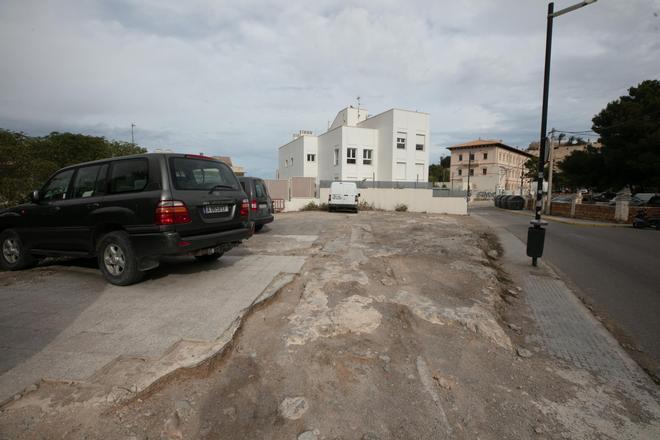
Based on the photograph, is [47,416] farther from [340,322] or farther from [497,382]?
[497,382]

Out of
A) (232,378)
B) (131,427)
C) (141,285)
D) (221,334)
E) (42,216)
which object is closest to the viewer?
(131,427)

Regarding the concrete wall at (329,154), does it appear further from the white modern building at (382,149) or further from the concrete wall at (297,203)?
the concrete wall at (297,203)

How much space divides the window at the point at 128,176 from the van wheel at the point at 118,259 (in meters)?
0.69

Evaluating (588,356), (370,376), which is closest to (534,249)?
(588,356)

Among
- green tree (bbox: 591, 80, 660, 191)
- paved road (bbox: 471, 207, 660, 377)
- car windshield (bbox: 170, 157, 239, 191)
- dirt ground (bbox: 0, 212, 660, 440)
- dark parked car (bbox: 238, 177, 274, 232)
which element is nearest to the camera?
dirt ground (bbox: 0, 212, 660, 440)

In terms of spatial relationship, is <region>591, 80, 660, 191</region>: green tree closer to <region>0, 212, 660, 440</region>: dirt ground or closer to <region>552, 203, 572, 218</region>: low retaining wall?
<region>552, 203, 572, 218</region>: low retaining wall

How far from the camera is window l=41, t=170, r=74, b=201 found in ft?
18.1

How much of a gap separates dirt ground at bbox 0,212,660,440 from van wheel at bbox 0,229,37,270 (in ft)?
15.5

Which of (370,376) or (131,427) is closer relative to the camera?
(131,427)

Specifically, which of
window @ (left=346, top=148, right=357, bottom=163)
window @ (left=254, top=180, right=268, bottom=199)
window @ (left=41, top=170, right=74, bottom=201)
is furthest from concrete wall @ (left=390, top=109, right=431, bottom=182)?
window @ (left=41, top=170, right=74, bottom=201)

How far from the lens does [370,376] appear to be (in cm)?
297

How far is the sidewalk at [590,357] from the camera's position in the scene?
261 centimetres

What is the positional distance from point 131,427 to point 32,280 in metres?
4.69

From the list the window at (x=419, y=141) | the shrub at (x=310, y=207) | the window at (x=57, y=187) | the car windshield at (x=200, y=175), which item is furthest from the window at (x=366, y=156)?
the window at (x=57, y=187)
